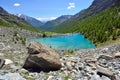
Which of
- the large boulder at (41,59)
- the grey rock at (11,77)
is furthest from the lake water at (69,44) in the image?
the grey rock at (11,77)

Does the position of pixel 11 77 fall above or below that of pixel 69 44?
above

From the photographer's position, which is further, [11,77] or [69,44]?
[69,44]

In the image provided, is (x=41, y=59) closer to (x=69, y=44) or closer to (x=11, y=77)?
(x=11, y=77)

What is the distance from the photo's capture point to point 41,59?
72.3 feet

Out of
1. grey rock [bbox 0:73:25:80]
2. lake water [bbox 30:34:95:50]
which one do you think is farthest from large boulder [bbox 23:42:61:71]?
lake water [bbox 30:34:95:50]

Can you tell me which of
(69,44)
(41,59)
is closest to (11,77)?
(41,59)

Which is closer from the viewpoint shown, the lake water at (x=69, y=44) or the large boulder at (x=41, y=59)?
the large boulder at (x=41, y=59)

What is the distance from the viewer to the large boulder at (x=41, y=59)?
22188 mm

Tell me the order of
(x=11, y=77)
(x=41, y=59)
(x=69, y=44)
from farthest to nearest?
(x=69, y=44), (x=41, y=59), (x=11, y=77)

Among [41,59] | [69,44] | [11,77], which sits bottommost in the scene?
[69,44]

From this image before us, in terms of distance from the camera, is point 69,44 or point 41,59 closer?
point 41,59

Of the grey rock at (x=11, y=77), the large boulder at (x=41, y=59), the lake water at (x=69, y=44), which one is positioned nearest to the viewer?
the grey rock at (x=11, y=77)

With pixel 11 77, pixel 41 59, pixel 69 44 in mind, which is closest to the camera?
pixel 11 77

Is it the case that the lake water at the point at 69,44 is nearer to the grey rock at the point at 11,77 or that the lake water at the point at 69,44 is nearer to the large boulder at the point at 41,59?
the large boulder at the point at 41,59
